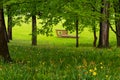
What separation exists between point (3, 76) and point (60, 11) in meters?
7.82

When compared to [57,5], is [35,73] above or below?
below

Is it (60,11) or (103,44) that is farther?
(103,44)

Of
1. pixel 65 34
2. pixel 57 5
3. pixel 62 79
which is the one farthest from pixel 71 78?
pixel 65 34

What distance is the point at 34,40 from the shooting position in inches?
1442

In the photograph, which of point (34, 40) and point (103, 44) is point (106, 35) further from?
point (34, 40)

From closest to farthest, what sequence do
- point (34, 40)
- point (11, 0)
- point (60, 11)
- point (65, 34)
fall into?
1. point (11, 0)
2. point (60, 11)
3. point (34, 40)
4. point (65, 34)

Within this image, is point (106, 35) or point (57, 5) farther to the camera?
point (106, 35)

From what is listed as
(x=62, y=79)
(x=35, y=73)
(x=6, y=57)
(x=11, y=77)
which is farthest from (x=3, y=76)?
(x=6, y=57)

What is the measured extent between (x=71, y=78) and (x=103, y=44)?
19248 millimetres

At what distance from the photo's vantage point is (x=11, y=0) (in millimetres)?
11906

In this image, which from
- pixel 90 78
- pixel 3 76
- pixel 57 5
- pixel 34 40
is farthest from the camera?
pixel 34 40

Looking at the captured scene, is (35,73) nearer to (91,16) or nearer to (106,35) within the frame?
(91,16)

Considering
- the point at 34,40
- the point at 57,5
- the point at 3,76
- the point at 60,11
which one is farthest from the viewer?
the point at 34,40

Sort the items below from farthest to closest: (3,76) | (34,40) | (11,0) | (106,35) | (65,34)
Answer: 1. (65,34)
2. (34,40)
3. (106,35)
4. (11,0)
5. (3,76)
